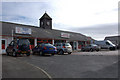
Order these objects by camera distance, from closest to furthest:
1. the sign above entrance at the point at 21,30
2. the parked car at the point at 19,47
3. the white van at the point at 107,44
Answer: the parked car at the point at 19,47
the sign above entrance at the point at 21,30
the white van at the point at 107,44

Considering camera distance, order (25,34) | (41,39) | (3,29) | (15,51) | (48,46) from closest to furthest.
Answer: (15,51)
(48,46)
(3,29)
(25,34)
(41,39)

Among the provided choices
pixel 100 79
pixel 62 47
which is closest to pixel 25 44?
pixel 62 47

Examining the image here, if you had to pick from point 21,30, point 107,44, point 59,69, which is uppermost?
point 21,30

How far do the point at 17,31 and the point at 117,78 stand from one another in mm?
18066

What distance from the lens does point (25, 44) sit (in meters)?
13.6

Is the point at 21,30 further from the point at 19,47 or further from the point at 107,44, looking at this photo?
the point at 107,44

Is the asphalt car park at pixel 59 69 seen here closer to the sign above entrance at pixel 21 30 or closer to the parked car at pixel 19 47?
the parked car at pixel 19 47

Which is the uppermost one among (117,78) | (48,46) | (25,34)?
(25,34)

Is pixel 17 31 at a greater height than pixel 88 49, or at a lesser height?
greater

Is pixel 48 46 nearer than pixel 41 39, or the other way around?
pixel 48 46

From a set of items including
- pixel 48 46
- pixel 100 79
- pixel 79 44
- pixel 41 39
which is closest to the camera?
pixel 100 79

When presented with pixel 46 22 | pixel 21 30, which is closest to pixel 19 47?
pixel 21 30

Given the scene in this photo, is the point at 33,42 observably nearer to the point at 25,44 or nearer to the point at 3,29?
the point at 3,29

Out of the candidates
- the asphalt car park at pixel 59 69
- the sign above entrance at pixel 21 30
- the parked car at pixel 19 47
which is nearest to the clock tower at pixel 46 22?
the sign above entrance at pixel 21 30
